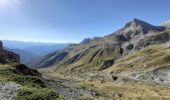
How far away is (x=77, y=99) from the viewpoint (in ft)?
141

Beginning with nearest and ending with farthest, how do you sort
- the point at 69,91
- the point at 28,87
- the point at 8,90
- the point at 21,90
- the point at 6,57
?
the point at 21,90 < the point at 8,90 < the point at 28,87 < the point at 69,91 < the point at 6,57

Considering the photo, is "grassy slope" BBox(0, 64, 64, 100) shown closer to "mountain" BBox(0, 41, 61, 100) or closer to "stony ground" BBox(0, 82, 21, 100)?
"mountain" BBox(0, 41, 61, 100)

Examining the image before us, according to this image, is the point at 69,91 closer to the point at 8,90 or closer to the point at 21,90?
the point at 21,90

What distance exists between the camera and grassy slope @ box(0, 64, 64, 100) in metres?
35.8

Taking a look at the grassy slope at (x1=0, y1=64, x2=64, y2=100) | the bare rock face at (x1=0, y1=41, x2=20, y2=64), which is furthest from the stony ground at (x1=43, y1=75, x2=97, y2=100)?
the bare rock face at (x1=0, y1=41, x2=20, y2=64)

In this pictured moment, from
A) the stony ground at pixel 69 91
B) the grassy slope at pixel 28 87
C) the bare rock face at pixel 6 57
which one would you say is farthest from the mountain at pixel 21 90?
the bare rock face at pixel 6 57

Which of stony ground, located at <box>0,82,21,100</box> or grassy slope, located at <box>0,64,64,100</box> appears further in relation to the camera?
grassy slope, located at <box>0,64,64,100</box>

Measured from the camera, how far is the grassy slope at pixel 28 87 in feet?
117

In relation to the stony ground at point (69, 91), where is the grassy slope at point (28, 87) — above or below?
above

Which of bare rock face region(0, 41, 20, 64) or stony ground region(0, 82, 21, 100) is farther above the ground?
bare rock face region(0, 41, 20, 64)

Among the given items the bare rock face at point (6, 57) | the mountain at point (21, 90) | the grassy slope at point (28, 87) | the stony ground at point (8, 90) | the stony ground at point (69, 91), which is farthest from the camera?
the bare rock face at point (6, 57)

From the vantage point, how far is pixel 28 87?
40.0 meters

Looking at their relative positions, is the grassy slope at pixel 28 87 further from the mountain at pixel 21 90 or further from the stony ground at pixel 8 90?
the stony ground at pixel 8 90

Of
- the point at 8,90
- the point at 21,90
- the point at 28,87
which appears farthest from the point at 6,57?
the point at 21,90
